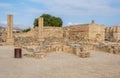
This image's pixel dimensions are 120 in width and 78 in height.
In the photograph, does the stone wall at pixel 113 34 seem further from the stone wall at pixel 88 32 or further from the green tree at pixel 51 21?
the green tree at pixel 51 21

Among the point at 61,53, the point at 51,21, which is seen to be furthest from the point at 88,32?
the point at 51,21

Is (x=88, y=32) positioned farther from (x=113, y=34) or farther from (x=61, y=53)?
(x=61, y=53)

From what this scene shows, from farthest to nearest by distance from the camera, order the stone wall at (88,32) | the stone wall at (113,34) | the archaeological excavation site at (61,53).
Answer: the stone wall at (113,34) < the stone wall at (88,32) < the archaeological excavation site at (61,53)

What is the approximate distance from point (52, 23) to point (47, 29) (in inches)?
720

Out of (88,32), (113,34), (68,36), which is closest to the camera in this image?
(88,32)

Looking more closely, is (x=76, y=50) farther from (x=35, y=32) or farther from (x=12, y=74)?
(x=35, y=32)

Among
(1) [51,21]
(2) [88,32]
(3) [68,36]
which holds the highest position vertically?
(1) [51,21]

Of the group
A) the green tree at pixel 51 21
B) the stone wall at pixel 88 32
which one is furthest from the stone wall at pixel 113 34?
the green tree at pixel 51 21

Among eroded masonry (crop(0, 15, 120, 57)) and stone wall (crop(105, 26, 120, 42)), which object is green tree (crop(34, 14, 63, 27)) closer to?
stone wall (crop(105, 26, 120, 42))

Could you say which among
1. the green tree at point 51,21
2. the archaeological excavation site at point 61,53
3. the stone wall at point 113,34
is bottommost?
the archaeological excavation site at point 61,53

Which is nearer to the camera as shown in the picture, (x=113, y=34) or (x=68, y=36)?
(x=68, y=36)

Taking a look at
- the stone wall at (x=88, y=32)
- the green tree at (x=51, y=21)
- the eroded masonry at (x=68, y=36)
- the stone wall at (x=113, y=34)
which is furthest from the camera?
the green tree at (x=51, y=21)

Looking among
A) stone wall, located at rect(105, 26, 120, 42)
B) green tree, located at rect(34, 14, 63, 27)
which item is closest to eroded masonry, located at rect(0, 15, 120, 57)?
stone wall, located at rect(105, 26, 120, 42)

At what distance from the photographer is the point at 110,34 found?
42.8 meters
